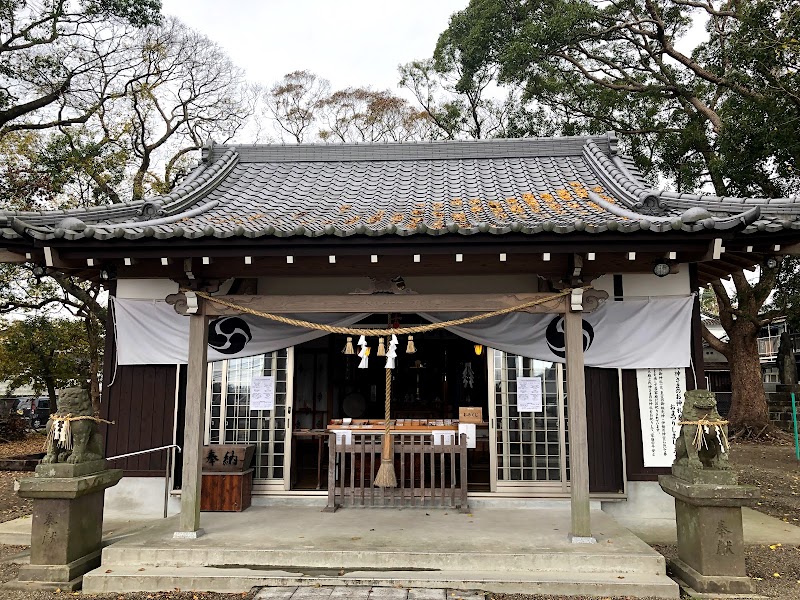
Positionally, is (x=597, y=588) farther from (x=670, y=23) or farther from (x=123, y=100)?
(x=123, y=100)

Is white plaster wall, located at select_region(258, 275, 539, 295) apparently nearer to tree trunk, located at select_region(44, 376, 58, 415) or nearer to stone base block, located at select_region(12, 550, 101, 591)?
stone base block, located at select_region(12, 550, 101, 591)

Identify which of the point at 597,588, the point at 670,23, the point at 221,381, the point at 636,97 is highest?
the point at 670,23

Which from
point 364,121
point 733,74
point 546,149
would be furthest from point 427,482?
point 364,121

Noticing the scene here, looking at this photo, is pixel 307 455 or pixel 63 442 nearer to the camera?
pixel 63 442

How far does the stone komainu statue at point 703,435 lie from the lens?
5340 mm

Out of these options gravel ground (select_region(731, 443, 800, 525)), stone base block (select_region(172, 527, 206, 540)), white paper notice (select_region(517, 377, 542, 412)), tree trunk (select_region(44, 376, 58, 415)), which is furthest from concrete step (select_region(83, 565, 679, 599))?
tree trunk (select_region(44, 376, 58, 415))

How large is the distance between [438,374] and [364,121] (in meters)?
15.0

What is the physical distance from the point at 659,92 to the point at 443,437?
1395 cm

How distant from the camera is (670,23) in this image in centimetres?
1612

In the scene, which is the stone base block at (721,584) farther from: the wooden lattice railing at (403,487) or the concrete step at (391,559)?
the wooden lattice railing at (403,487)

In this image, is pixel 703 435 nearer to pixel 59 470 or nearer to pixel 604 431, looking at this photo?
pixel 604 431

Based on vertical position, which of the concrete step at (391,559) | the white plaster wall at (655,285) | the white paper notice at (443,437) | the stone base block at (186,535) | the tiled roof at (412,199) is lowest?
the concrete step at (391,559)

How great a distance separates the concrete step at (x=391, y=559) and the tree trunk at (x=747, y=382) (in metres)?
14.5

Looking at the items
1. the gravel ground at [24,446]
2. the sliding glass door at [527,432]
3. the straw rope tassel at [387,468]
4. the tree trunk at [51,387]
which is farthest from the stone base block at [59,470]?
the tree trunk at [51,387]
